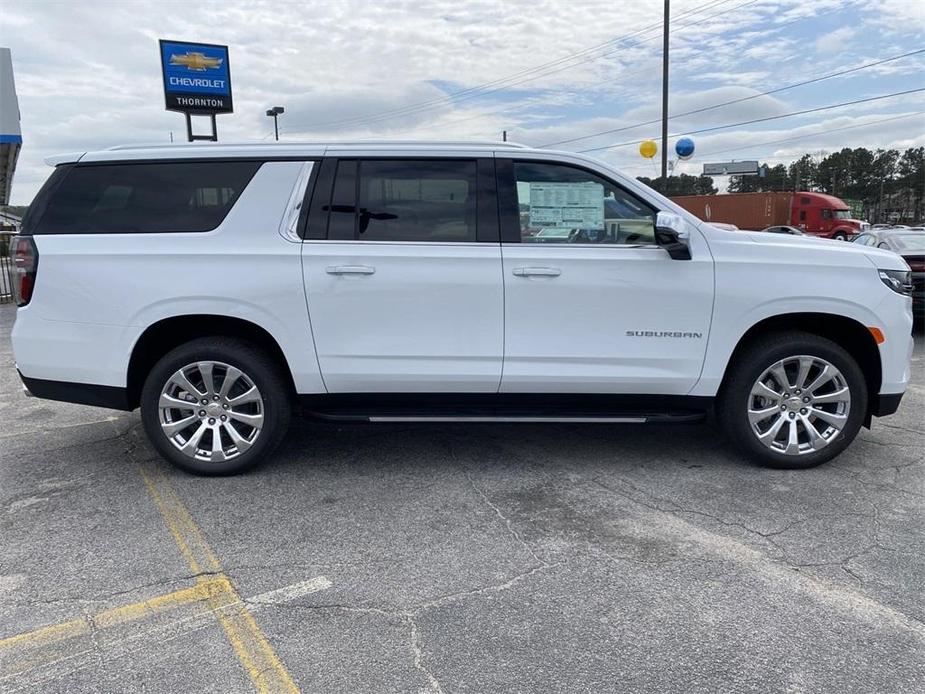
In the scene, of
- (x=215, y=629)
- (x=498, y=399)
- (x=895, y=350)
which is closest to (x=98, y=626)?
(x=215, y=629)

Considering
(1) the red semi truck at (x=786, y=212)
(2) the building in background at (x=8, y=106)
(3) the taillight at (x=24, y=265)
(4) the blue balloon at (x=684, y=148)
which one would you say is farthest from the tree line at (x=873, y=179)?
(3) the taillight at (x=24, y=265)

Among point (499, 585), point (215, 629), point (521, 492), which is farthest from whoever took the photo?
point (521, 492)

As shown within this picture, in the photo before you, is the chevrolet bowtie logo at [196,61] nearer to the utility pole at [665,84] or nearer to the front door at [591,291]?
the utility pole at [665,84]

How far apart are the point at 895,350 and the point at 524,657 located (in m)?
3.14

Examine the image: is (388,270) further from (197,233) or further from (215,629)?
(215,629)

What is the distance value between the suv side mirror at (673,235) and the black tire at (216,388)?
2429mm

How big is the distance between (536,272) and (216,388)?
80.8 inches

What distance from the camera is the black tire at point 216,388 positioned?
4.11 meters

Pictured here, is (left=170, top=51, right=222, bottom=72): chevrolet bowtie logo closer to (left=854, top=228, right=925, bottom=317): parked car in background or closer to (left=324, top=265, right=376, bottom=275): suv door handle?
(left=854, top=228, right=925, bottom=317): parked car in background

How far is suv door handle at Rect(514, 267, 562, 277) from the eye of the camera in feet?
13.3

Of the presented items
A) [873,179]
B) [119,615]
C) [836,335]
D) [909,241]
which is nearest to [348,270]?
[119,615]

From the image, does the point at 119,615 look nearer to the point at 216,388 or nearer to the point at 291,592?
the point at 291,592

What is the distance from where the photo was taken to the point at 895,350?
4.18m

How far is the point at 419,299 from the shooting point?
405 centimetres
